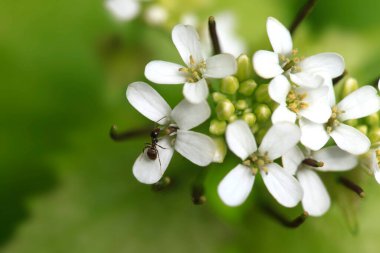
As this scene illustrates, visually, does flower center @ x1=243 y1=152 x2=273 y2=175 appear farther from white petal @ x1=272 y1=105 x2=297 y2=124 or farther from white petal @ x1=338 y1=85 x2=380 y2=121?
white petal @ x1=338 y1=85 x2=380 y2=121

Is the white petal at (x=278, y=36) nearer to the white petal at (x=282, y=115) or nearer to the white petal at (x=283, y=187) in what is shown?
the white petal at (x=282, y=115)

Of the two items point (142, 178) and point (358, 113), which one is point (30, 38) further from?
point (358, 113)

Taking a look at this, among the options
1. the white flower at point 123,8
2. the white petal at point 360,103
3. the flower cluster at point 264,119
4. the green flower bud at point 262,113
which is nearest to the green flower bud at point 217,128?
the flower cluster at point 264,119

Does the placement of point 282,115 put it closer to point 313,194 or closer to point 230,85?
point 230,85

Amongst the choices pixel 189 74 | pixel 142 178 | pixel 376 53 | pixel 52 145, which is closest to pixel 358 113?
pixel 189 74

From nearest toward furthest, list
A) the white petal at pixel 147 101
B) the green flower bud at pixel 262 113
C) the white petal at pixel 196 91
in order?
the white petal at pixel 196 91
the white petal at pixel 147 101
the green flower bud at pixel 262 113

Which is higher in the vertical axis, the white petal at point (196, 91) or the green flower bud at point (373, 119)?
the white petal at point (196, 91)

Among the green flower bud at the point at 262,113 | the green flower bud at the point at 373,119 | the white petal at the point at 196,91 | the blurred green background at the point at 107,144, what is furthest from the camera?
the blurred green background at the point at 107,144
